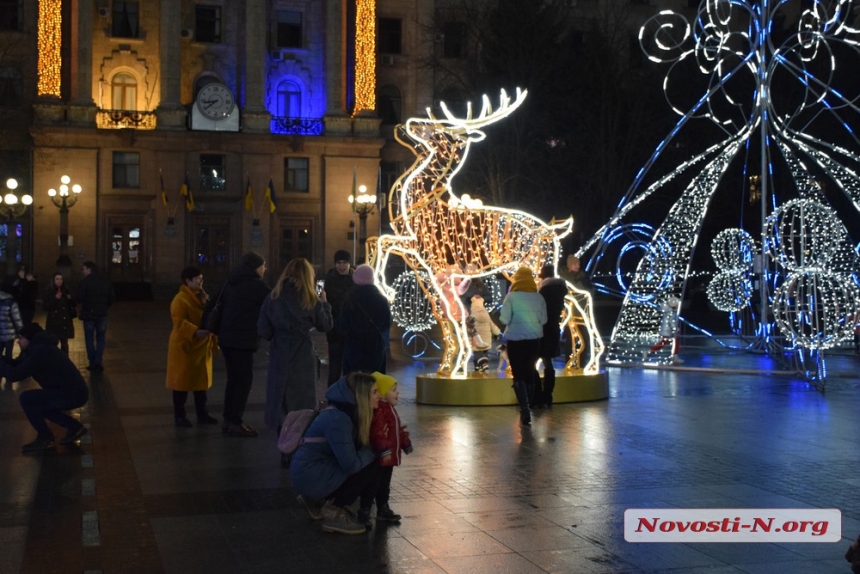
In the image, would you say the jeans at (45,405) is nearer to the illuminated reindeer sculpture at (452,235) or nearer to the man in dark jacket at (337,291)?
the man in dark jacket at (337,291)

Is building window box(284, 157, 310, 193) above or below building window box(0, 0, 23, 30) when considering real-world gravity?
below

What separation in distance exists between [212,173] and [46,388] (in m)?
44.7

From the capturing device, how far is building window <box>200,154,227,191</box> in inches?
2194

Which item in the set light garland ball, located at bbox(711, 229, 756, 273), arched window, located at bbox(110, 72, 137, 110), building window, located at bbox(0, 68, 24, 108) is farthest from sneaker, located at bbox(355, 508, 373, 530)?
arched window, located at bbox(110, 72, 137, 110)

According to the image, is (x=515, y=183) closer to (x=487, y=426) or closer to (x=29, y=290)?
(x=29, y=290)

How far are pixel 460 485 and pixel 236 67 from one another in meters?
49.1

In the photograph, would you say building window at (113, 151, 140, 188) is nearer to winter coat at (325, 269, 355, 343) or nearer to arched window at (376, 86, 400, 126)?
arched window at (376, 86, 400, 126)

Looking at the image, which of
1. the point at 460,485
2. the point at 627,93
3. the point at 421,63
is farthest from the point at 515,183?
the point at 460,485

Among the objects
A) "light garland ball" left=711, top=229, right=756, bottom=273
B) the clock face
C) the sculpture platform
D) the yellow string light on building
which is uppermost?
the yellow string light on building

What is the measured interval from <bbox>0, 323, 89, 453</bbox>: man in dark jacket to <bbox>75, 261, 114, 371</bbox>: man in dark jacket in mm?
8300

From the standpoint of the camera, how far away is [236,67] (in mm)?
56875

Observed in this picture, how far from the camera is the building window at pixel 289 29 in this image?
5750 cm

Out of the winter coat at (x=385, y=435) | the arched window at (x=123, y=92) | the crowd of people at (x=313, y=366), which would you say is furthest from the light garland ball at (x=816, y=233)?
the arched window at (x=123, y=92)

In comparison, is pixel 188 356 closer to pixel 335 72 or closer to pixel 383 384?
pixel 383 384
